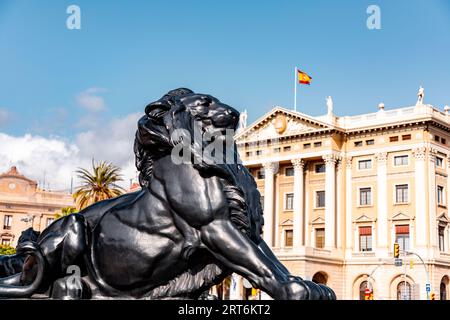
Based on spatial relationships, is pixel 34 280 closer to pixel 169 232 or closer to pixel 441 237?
pixel 169 232

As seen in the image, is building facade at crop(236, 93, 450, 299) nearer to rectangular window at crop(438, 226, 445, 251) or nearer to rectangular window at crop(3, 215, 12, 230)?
rectangular window at crop(438, 226, 445, 251)

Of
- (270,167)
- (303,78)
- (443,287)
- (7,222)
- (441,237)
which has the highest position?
(303,78)

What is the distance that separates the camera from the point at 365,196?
199 feet

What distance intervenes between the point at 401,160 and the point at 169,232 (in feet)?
185

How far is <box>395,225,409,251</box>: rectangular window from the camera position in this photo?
5702cm

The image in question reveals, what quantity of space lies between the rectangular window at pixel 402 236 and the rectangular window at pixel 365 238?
2842mm

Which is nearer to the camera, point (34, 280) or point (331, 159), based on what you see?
point (34, 280)

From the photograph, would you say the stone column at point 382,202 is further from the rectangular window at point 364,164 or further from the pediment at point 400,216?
the rectangular window at point 364,164

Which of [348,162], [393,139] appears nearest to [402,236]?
[393,139]

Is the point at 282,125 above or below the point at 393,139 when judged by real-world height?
above

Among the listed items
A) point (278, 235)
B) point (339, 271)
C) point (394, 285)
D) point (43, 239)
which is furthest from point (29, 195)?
point (43, 239)

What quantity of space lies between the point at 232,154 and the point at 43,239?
126 centimetres

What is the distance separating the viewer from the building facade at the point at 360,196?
2195 inches

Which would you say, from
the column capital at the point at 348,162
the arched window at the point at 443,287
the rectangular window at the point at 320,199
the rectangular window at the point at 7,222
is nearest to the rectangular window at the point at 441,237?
the arched window at the point at 443,287
